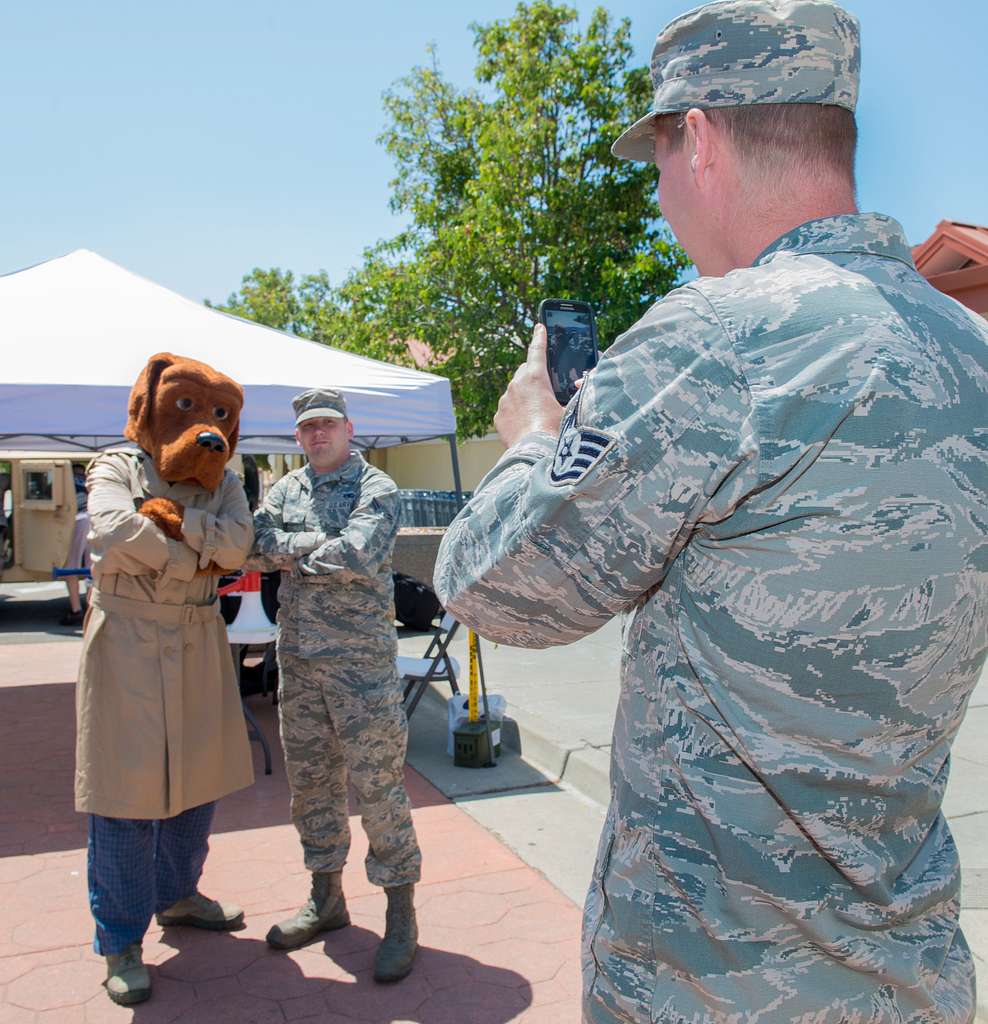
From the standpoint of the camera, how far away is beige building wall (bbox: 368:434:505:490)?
22203 millimetres

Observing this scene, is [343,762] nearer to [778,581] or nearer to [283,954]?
[283,954]

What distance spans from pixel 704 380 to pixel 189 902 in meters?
3.26

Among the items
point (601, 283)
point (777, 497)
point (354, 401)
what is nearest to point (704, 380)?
point (777, 497)

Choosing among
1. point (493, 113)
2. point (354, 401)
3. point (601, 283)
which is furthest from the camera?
point (493, 113)

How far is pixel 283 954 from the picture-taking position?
339cm

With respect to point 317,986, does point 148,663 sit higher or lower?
higher

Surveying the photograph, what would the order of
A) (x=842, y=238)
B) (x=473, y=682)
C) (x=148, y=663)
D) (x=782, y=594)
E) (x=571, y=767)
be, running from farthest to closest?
(x=473, y=682), (x=571, y=767), (x=148, y=663), (x=842, y=238), (x=782, y=594)

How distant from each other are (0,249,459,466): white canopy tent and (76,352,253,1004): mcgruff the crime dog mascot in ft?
4.17

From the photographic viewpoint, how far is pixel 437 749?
5.82 meters

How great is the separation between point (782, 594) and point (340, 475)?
294 cm

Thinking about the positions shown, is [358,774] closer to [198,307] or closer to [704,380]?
[704,380]

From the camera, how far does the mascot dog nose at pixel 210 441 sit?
3.35 m

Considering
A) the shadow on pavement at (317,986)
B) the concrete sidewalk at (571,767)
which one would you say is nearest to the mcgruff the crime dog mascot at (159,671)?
the shadow on pavement at (317,986)

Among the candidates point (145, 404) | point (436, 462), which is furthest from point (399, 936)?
point (436, 462)
